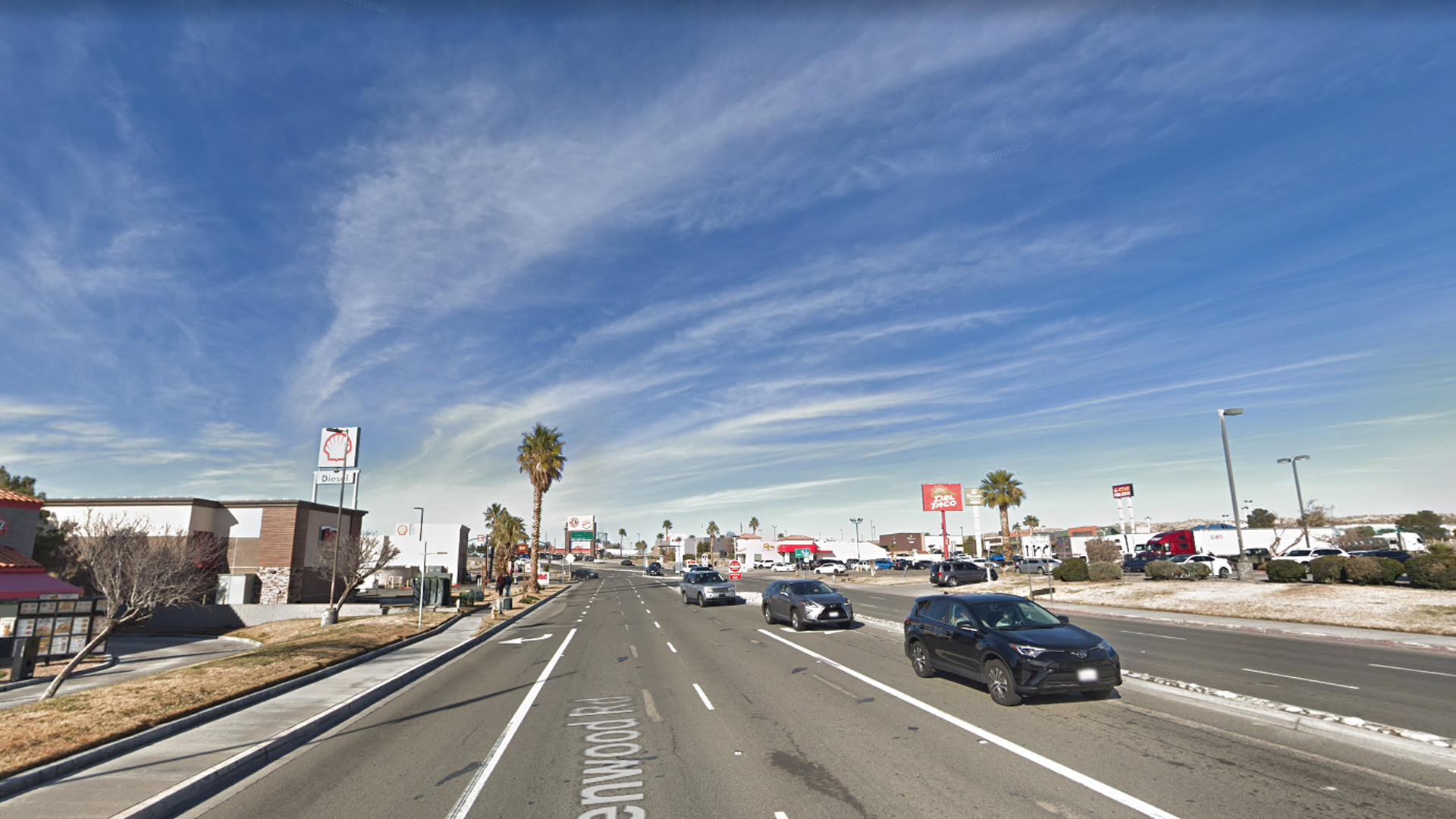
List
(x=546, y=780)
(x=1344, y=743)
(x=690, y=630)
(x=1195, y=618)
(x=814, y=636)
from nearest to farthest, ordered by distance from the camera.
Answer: (x=546, y=780), (x=1344, y=743), (x=814, y=636), (x=690, y=630), (x=1195, y=618)

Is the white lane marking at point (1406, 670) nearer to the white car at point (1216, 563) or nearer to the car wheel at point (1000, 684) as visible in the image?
the car wheel at point (1000, 684)

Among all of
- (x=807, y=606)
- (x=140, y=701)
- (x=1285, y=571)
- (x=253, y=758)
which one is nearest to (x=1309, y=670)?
(x=807, y=606)

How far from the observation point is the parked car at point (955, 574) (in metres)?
47.8

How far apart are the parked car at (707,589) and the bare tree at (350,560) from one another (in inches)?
605

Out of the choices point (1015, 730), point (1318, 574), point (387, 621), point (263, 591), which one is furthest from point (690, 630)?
point (263, 591)

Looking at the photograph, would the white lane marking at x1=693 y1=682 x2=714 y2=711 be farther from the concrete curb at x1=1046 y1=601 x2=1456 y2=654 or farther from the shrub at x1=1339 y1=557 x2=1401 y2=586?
the shrub at x1=1339 y1=557 x2=1401 y2=586

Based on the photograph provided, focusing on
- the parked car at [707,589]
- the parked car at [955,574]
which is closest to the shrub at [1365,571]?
the parked car at [955,574]

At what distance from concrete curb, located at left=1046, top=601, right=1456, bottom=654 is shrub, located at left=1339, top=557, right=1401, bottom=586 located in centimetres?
783

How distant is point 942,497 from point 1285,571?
4854cm

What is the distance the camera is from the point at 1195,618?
25.7m

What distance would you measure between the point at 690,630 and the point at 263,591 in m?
31.7

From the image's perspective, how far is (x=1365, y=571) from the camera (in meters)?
28.5

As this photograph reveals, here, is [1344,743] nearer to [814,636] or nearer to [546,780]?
[546,780]

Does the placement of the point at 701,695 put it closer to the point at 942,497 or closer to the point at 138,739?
the point at 138,739
